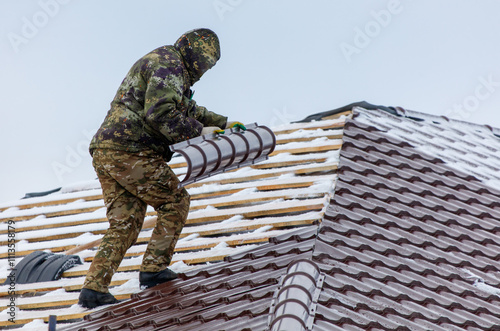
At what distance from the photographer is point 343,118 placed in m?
6.91

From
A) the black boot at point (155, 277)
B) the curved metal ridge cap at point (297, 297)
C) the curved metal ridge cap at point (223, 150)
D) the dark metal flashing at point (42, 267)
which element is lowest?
the curved metal ridge cap at point (297, 297)

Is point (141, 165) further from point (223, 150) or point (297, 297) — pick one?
point (297, 297)

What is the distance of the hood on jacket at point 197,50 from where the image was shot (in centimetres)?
470

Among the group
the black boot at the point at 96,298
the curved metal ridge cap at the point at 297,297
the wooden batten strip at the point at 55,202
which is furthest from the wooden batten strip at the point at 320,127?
the black boot at the point at 96,298

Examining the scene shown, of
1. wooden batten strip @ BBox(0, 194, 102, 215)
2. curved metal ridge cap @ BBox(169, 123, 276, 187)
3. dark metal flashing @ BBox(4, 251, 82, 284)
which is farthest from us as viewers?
wooden batten strip @ BBox(0, 194, 102, 215)

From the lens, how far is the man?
4.64 metres

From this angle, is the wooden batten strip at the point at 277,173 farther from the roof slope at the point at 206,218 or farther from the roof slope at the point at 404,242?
the roof slope at the point at 404,242

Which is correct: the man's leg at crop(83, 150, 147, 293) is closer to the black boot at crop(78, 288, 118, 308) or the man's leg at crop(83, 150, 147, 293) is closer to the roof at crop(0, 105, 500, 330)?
the black boot at crop(78, 288, 118, 308)

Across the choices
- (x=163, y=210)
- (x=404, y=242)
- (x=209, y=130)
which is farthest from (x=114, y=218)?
(x=404, y=242)

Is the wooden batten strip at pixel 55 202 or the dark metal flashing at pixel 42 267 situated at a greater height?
the wooden batten strip at pixel 55 202

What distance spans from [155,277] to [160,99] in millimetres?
1315

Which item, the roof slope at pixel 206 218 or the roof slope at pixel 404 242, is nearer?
the roof slope at pixel 404 242

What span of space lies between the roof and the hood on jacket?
1.31 metres

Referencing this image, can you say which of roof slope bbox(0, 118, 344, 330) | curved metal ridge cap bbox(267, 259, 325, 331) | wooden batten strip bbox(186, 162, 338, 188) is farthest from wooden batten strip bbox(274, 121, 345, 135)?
curved metal ridge cap bbox(267, 259, 325, 331)
